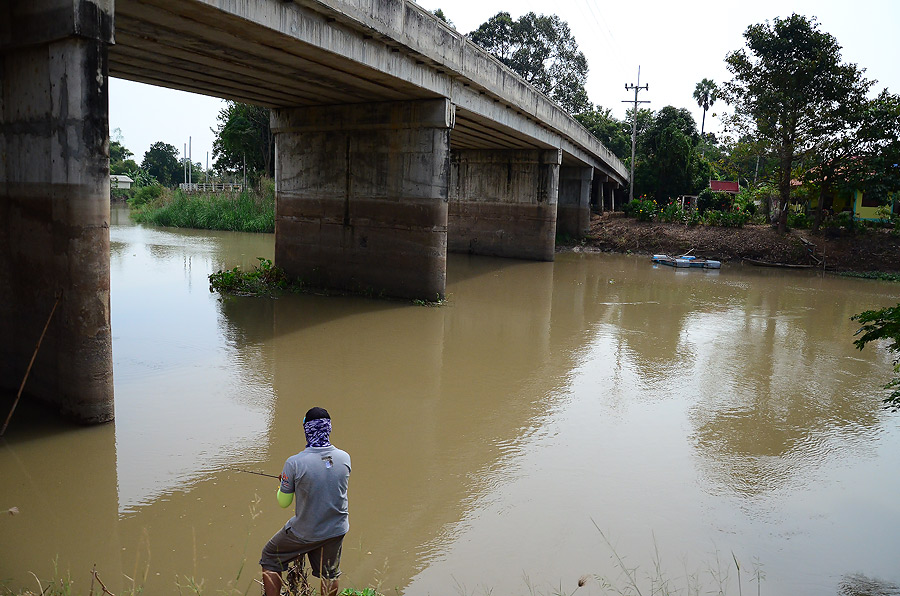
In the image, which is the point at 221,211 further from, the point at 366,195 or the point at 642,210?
the point at 642,210

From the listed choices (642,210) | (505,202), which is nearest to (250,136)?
(505,202)

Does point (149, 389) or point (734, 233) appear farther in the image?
point (734, 233)

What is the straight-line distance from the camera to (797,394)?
9.82m

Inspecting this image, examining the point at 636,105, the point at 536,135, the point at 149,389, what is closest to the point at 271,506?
the point at 149,389

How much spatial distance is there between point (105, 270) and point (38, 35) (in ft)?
8.19

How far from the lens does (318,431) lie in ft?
12.5

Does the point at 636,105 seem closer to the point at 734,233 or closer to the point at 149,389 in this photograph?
the point at 734,233

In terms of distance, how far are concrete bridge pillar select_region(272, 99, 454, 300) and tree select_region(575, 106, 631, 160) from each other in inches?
1567

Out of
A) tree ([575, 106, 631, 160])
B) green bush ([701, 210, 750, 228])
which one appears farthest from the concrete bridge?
tree ([575, 106, 631, 160])

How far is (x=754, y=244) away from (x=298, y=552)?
30.7 m

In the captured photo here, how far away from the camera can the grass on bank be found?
34156 millimetres

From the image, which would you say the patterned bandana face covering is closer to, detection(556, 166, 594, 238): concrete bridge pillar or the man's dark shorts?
the man's dark shorts

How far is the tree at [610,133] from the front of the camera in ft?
172

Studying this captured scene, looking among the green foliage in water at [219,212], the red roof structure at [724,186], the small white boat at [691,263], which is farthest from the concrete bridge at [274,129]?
the red roof structure at [724,186]
